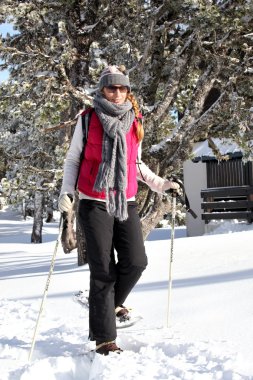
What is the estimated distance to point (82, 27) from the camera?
9.78 meters

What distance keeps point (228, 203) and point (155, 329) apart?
12985 mm

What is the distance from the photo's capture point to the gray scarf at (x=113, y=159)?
3.55m

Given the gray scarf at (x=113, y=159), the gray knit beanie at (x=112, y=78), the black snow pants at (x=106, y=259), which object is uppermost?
the gray knit beanie at (x=112, y=78)

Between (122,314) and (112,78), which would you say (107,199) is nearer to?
(112,78)

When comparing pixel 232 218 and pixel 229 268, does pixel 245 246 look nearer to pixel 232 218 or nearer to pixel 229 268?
pixel 229 268

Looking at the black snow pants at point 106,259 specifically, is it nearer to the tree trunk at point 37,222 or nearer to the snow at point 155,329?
the snow at point 155,329

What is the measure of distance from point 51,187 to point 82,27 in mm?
3170

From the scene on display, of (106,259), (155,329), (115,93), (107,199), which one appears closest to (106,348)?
(106,259)

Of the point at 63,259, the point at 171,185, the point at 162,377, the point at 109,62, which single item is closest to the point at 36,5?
the point at 109,62

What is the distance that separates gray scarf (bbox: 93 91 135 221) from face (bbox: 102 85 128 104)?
0.23 ft

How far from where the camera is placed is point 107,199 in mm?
3568

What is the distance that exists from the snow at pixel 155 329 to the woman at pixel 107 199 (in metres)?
0.33

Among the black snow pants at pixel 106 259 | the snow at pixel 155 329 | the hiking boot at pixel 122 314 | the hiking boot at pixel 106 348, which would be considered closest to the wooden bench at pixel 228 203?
the snow at pixel 155 329

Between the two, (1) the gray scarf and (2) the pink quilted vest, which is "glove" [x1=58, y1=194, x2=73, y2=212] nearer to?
(2) the pink quilted vest
